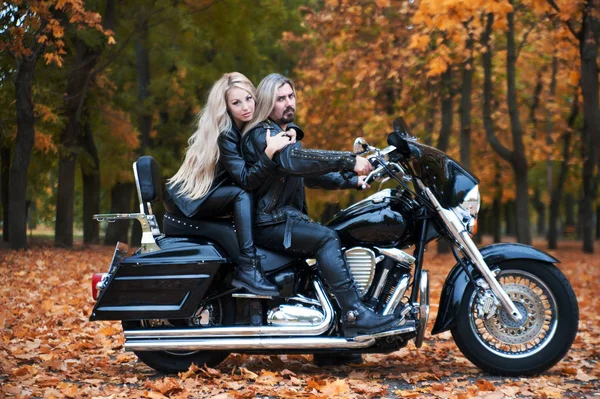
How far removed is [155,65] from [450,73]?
31.8ft

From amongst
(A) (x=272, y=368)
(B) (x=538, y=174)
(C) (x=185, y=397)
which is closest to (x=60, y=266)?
(A) (x=272, y=368)

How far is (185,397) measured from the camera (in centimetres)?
504

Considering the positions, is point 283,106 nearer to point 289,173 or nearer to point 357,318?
point 289,173

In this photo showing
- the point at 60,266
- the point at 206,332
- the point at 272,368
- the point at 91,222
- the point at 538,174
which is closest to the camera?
the point at 206,332

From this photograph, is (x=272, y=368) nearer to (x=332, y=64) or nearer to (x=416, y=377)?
(x=416, y=377)

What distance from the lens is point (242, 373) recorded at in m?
5.82

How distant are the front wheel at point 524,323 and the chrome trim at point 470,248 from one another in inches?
3.1

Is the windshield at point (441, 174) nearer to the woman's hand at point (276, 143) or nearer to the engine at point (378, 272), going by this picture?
the engine at point (378, 272)

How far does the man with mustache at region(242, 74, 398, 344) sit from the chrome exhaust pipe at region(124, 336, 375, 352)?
91 millimetres

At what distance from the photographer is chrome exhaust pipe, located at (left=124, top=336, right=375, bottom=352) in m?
5.54

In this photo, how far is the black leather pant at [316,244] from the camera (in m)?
5.52

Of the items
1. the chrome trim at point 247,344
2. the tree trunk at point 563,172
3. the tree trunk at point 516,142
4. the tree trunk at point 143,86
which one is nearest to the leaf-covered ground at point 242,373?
A: the chrome trim at point 247,344

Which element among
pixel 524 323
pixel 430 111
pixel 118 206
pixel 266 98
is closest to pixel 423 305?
pixel 524 323

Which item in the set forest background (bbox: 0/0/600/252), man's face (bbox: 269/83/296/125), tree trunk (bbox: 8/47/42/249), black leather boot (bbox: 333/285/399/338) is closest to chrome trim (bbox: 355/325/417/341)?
black leather boot (bbox: 333/285/399/338)
